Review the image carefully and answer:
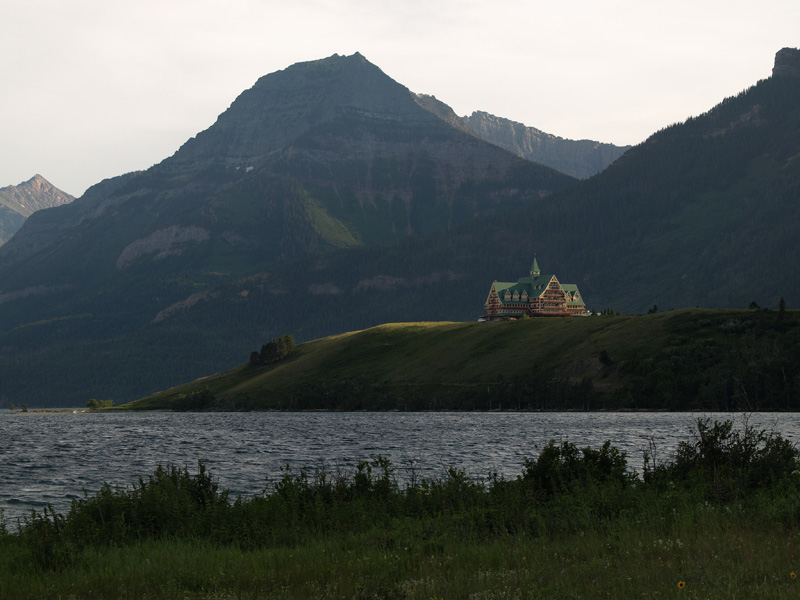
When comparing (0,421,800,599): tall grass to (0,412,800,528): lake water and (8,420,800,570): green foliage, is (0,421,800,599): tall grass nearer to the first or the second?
(8,420,800,570): green foliage

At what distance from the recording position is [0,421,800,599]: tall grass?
21406 millimetres

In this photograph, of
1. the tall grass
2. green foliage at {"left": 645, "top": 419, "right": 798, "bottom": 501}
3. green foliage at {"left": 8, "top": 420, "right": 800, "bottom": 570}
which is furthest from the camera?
green foliage at {"left": 645, "top": 419, "right": 798, "bottom": 501}

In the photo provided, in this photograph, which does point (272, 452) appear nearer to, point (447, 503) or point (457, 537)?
point (447, 503)

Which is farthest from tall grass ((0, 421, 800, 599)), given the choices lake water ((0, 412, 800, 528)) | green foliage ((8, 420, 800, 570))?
lake water ((0, 412, 800, 528))

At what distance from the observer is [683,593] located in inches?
762

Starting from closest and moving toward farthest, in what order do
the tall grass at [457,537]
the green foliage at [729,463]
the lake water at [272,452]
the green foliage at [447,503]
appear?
1. the tall grass at [457,537]
2. the green foliage at [447,503]
3. the green foliage at [729,463]
4. the lake water at [272,452]

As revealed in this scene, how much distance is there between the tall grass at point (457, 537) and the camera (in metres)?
21.4

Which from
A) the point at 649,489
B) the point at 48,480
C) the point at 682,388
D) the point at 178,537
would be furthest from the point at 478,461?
the point at 682,388

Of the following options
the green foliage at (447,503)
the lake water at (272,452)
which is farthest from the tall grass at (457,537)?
the lake water at (272,452)

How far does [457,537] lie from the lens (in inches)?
1070

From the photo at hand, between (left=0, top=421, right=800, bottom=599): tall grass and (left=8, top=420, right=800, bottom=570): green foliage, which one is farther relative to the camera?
(left=8, top=420, right=800, bottom=570): green foliage

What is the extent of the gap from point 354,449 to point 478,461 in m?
24.1

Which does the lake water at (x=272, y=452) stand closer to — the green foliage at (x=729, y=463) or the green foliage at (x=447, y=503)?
the green foliage at (x=447, y=503)

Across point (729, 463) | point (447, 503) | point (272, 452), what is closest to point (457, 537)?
point (447, 503)
